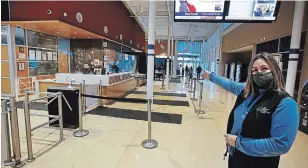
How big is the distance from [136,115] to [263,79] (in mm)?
4155

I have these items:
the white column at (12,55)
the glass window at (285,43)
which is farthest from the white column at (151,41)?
the white column at (12,55)

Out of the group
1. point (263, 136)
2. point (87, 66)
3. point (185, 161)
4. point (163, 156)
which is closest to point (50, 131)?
point (163, 156)

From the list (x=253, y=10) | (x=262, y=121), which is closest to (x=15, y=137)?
(x=262, y=121)

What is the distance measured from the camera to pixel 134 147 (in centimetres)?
313

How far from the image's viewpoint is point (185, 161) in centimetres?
273

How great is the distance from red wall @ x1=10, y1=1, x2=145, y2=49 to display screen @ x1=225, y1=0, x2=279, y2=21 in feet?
16.1

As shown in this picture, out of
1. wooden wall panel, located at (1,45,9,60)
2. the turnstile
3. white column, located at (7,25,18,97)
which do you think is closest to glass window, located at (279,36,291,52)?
the turnstile

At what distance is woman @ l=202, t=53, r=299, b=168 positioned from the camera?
1.02m

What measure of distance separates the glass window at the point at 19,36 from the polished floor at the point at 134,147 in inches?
150

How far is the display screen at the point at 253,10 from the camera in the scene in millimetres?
4531

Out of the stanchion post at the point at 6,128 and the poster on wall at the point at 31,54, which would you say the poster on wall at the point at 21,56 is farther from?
the stanchion post at the point at 6,128

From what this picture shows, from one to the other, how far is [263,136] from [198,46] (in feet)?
77.8

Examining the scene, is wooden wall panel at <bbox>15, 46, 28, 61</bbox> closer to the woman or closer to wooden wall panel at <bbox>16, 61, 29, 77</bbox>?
wooden wall panel at <bbox>16, 61, 29, 77</bbox>

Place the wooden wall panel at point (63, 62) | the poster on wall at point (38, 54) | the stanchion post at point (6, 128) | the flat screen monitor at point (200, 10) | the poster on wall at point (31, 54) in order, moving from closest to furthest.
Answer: the stanchion post at point (6, 128) < the flat screen monitor at point (200, 10) < the poster on wall at point (31, 54) < the poster on wall at point (38, 54) < the wooden wall panel at point (63, 62)
